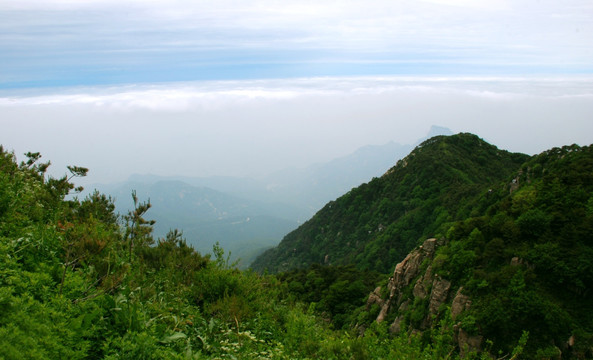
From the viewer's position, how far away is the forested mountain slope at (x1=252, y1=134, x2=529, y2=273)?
4588cm

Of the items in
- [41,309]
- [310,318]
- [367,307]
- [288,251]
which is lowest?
[288,251]

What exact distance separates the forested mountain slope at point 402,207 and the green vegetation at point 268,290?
519 inches

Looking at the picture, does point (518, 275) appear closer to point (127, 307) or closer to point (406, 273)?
point (406, 273)

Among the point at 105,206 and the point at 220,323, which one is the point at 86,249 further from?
the point at 105,206

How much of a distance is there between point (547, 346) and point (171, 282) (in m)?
12.3

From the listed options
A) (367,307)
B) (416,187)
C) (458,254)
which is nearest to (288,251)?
(416,187)

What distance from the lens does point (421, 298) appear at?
1797 centimetres

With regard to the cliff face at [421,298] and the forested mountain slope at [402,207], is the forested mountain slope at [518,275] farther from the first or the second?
the forested mountain slope at [402,207]

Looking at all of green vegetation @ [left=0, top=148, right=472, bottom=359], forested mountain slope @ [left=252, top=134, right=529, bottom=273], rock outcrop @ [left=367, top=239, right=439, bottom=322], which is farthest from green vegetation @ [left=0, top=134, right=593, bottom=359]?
forested mountain slope @ [left=252, top=134, right=529, bottom=273]

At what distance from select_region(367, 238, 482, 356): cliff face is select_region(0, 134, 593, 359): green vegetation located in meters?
0.10

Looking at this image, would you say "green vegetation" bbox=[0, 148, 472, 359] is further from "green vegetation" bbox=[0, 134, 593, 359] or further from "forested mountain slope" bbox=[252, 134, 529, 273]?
"forested mountain slope" bbox=[252, 134, 529, 273]

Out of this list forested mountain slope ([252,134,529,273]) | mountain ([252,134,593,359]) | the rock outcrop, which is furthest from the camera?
forested mountain slope ([252,134,529,273])

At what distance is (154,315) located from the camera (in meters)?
6.02

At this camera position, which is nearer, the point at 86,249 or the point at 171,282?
the point at 86,249
